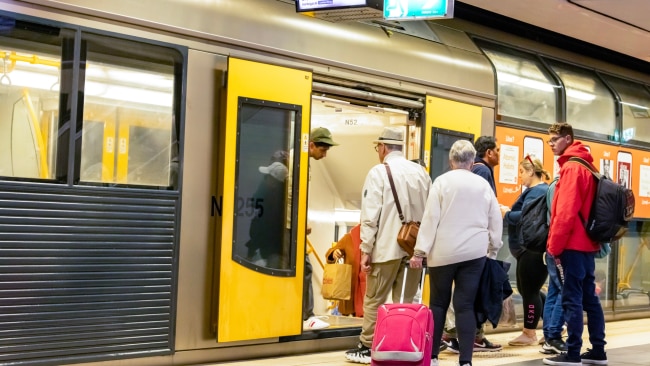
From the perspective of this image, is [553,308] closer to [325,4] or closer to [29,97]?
[325,4]

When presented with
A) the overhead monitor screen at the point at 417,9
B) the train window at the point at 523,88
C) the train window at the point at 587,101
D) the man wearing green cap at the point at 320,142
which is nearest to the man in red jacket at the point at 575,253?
the overhead monitor screen at the point at 417,9

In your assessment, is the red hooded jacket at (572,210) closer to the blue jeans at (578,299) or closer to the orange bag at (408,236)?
the blue jeans at (578,299)

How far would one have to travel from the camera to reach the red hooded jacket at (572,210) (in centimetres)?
661

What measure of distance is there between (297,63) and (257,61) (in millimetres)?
452

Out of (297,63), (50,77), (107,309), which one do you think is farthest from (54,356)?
(297,63)

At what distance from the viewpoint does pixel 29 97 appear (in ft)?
18.2

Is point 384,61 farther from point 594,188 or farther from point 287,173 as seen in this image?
point 594,188

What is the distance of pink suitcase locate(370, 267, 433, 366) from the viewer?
218 inches

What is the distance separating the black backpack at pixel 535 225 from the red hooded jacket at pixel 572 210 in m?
0.84

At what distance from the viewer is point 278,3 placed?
7113mm

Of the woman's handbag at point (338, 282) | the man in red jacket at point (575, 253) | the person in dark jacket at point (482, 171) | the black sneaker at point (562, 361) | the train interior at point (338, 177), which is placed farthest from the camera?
the train interior at point (338, 177)

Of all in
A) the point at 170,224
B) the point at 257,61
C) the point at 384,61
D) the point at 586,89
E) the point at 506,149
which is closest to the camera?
the point at 170,224

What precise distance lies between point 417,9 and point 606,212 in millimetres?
2038

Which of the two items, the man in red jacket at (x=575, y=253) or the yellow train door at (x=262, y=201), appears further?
the man in red jacket at (x=575, y=253)
